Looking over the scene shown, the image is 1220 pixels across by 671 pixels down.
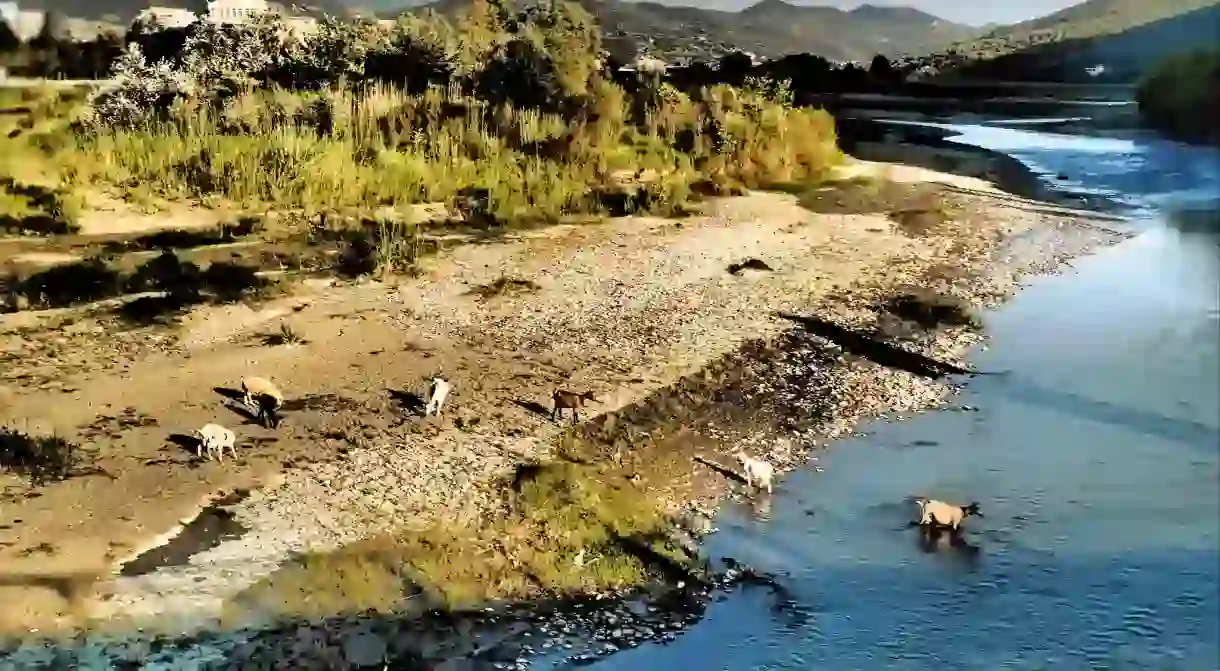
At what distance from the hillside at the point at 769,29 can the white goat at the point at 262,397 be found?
20.6 feet

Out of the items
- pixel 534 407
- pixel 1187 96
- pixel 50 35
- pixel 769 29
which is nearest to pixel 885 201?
pixel 769 29

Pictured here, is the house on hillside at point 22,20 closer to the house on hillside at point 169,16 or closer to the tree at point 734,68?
the house on hillside at point 169,16

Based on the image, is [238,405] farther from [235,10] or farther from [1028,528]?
[235,10]

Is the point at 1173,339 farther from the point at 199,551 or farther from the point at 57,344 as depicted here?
the point at 57,344

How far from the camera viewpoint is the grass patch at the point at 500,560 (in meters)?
3.73

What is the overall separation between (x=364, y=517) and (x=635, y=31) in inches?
443

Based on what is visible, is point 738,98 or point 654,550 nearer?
point 654,550

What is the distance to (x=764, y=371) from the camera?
622 cm

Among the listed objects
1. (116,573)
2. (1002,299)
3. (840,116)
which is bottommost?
(116,573)

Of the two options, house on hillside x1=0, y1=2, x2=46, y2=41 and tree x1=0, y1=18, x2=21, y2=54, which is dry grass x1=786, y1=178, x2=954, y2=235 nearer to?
house on hillside x1=0, y1=2, x2=46, y2=41

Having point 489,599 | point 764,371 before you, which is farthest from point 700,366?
point 489,599

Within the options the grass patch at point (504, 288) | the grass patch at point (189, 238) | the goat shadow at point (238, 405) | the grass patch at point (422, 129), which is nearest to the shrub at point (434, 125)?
the grass patch at point (422, 129)

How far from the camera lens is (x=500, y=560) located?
400 centimetres

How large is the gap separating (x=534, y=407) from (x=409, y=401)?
2.06 ft
